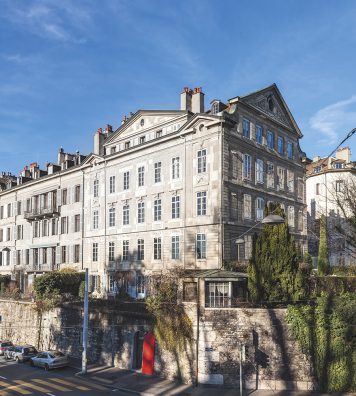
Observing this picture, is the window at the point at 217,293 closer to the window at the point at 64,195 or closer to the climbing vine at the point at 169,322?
the climbing vine at the point at 169,322

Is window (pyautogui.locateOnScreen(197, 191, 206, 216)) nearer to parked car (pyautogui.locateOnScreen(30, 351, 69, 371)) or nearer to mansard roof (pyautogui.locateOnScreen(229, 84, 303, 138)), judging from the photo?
mansard roof (pyautogui.locateOnScreen(229, 84, 303, 138))

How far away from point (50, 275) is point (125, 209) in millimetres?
9700

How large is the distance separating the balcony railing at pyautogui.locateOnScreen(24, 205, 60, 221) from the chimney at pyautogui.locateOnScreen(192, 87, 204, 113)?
23137 millimetres

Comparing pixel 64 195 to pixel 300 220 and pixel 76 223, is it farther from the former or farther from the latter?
pixel 300 220

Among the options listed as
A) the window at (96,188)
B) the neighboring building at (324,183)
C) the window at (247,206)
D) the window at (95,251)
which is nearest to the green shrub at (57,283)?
the window at (95,251)

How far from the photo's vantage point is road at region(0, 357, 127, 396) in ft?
88.4

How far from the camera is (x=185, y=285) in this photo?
101ft

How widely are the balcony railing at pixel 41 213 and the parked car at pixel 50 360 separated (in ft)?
79.8

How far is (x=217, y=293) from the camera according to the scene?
31.5 m

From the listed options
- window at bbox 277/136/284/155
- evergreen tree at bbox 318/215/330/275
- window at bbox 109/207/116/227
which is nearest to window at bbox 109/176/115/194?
window at bbox 109/207/116/227

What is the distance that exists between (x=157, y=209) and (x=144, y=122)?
921 cm

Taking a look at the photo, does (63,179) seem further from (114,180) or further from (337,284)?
(337,284)

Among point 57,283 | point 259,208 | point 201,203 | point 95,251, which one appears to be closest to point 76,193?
point 95,251

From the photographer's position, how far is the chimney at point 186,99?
4334cm
